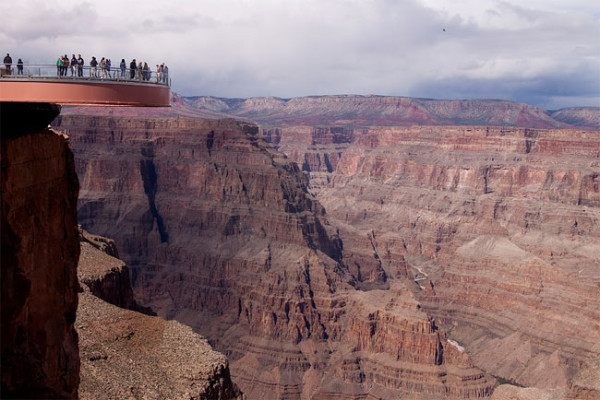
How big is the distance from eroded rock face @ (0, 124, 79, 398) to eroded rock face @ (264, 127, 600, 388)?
7288 centimetres

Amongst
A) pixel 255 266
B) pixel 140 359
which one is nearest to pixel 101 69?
pixel 140 359

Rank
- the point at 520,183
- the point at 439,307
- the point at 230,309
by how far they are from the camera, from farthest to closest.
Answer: the point at 520,183 < the point at 439,307 < the point at 230,309

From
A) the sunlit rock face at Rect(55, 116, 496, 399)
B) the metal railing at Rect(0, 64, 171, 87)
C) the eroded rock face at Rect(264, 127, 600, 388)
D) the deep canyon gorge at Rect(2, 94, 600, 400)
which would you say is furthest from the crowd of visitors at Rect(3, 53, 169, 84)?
the eroded rock face at Rect(264, 127, 600, 388)

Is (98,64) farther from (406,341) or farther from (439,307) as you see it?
(439,307)

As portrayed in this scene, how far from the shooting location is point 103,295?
49750 mm

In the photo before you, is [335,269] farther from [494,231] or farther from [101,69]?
[101,69]

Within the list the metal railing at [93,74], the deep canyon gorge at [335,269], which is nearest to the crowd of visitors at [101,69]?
the metal railing at [93,74]

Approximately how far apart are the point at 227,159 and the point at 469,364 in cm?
5823

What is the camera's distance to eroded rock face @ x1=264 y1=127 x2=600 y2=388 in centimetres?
9488

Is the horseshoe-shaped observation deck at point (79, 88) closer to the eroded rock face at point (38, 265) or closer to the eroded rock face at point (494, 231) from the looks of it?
the eroded rock face at point (38, 265)

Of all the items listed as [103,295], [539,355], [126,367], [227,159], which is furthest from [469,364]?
[227,159]

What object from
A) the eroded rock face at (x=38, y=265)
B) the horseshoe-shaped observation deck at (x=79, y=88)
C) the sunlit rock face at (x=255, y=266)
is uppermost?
the horseshoe-shaped observation deck at (x=79, y=88)

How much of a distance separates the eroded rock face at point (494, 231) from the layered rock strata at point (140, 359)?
5704 centimetres

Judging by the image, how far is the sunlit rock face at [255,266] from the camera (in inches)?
3091
